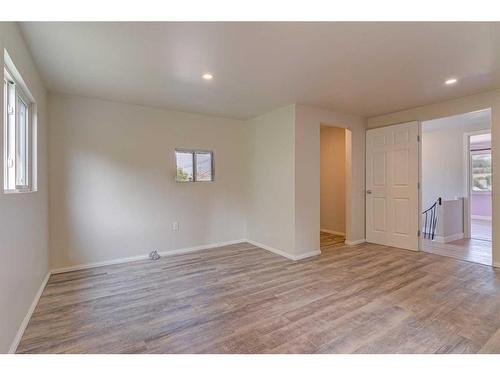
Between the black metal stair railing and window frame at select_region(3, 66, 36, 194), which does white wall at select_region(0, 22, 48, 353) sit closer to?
window frame at select_region(3, 66, 36, 194)

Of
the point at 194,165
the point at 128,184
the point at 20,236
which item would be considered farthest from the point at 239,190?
the point at 20,236

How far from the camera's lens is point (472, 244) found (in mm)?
4469

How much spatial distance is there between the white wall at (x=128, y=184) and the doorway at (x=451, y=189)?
11.6ft

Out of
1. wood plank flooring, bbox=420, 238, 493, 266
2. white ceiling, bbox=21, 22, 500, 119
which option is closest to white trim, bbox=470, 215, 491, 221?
wood plank flooring, bbox=420, 238, 493, 266

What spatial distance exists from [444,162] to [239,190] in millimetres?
4802

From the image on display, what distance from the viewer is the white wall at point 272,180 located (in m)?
3.78

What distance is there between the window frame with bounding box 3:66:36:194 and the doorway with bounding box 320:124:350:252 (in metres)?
4.71

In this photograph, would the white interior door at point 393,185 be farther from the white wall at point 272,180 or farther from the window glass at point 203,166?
the window glass at point 203,166

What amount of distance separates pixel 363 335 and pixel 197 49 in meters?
→ 2.65

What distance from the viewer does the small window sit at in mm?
4090

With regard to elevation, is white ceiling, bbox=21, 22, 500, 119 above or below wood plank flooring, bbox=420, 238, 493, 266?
above

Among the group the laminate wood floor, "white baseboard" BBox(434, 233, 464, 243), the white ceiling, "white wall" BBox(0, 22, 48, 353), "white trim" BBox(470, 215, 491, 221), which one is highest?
the white ceiling
